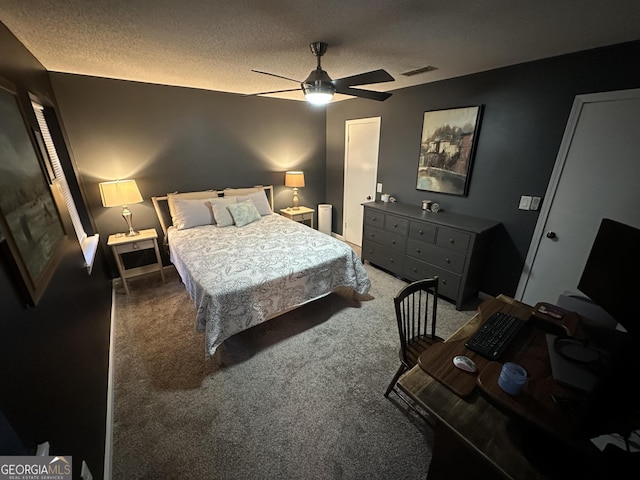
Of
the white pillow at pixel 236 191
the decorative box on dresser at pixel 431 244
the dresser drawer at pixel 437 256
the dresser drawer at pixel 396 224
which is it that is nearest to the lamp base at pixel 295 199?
the white pillow at pixel 236 191

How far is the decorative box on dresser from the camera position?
8.50 ft

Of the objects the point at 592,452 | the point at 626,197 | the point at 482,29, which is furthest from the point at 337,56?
the point at 592,452

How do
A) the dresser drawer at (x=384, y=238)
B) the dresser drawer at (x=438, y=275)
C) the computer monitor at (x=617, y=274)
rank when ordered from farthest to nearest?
the dresser drawer at (x=384, y=238)
the dresser drawer at (x=438, y=275)
the computer monitor at (x=617, y=274)

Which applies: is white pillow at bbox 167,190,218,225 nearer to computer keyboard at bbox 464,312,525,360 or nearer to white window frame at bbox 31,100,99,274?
white window frame at bbox 31,100,99,274

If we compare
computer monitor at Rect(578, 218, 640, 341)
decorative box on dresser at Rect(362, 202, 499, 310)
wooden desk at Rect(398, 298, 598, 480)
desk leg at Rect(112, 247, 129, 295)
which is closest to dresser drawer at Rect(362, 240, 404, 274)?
decorative box on dresser at Rect(362, 202, 499, 310)

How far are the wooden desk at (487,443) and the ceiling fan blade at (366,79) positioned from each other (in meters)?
1.81

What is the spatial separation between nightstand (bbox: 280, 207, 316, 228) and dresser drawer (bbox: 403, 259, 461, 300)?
6.44ft

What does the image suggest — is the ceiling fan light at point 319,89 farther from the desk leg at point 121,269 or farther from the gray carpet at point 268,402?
the desk leg at point 121,269

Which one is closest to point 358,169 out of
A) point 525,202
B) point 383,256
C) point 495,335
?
point 383,256

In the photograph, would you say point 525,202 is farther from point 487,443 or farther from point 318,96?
point 487,443

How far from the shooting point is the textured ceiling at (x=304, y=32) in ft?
4.57

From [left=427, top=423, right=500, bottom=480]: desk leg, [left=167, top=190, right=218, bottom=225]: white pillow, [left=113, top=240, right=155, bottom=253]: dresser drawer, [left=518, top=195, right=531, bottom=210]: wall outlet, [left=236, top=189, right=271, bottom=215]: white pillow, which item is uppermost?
[left=518, top=195, right=531, bottom=210]: wall outlet

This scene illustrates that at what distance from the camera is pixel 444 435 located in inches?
40.7

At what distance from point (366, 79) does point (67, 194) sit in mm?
3050
